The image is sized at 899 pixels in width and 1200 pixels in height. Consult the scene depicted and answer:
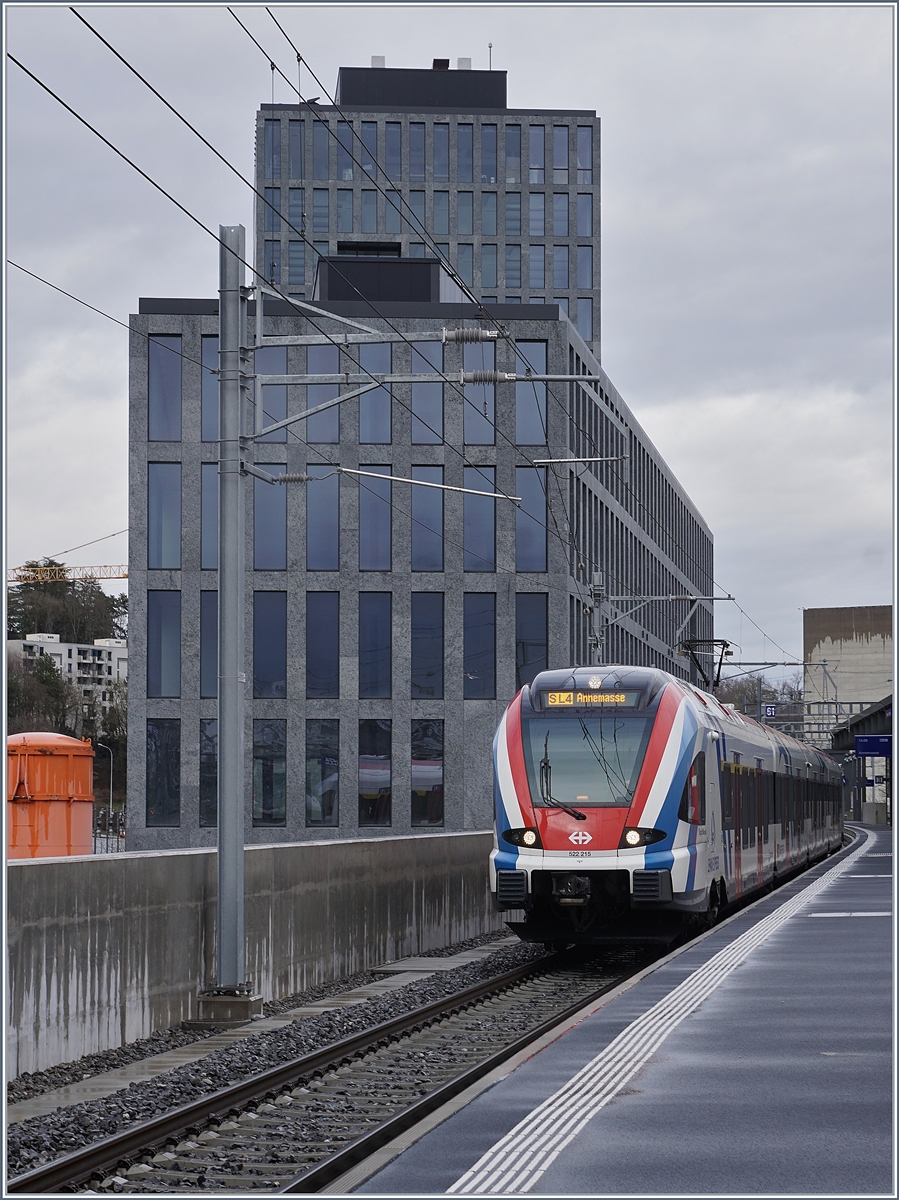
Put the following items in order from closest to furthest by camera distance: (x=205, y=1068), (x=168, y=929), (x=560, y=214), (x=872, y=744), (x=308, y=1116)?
(x=308, y=1116) < (x=205, y=1068) < (x=168, y=929) < (x=872, y=744) < (x=560, y=214)

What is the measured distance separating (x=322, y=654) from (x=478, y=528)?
5.98 meters

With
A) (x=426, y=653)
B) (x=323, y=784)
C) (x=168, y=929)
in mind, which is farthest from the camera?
(x=426, y=653)

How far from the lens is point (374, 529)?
50.0 m

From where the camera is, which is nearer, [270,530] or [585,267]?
[270,530]

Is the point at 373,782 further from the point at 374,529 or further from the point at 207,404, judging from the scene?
the point at 207,404

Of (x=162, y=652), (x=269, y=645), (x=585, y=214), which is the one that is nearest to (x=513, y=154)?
(x=585, y=214)

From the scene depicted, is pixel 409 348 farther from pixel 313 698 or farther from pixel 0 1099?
pixel 0 1099

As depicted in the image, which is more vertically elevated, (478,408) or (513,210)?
(513,210)

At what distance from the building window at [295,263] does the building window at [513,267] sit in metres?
10.5

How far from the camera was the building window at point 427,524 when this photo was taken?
49.9 metres

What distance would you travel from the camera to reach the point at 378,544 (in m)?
50.0

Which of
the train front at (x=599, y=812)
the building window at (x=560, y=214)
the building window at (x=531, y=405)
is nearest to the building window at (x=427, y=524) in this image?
the building window at (x=531, y=405)

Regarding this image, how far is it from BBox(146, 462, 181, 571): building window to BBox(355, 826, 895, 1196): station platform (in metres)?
36.1

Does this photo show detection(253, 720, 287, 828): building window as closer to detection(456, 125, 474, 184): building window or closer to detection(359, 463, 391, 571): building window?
detection(359, 463, 391, 571): building window
